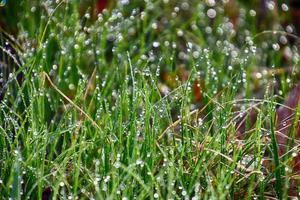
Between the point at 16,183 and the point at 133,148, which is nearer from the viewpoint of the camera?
the point at 16,183

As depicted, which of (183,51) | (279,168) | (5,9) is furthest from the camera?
(183,51)

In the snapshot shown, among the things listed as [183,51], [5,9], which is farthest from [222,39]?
[5,9]

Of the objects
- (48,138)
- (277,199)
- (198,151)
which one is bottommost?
(277,199)

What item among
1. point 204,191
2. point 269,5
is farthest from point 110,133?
point 269,5

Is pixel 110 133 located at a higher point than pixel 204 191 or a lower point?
higher

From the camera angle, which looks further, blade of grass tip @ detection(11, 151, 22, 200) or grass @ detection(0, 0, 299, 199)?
grass @ detection(0, 0, 299, 199)

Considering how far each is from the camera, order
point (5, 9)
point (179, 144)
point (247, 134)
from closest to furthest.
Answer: point (179, 144) < point (247, 134) < point (5, 9)

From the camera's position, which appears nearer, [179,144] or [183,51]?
[179,144]

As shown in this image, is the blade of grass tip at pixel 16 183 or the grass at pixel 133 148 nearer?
the blade of grass tip at pixel 16 183

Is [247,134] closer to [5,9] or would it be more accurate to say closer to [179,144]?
[179,144]

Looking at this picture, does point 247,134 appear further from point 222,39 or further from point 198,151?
point 222,39
